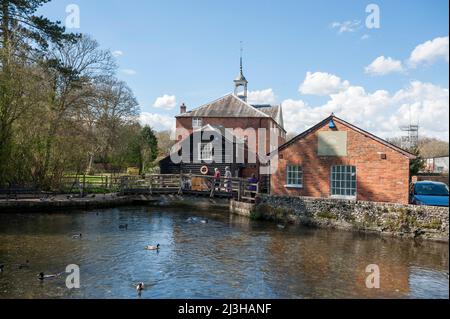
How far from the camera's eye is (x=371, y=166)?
18859mm

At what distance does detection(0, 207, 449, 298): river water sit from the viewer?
9.92 metres

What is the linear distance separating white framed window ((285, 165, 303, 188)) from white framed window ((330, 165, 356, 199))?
5.91 ft

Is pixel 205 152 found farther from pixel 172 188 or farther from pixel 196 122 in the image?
pixel 196 122

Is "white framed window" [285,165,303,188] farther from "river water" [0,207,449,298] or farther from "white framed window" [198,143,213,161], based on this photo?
"white framed window" [198,143,213,161]

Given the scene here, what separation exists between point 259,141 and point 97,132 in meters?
18.7

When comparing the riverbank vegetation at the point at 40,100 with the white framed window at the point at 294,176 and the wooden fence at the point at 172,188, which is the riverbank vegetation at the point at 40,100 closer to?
the wooden fence at the point at 172,188

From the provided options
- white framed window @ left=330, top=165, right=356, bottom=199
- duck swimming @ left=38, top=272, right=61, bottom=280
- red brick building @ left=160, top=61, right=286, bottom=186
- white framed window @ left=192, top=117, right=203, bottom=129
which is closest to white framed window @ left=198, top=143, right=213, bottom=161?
red brick building @ left=160, top=61, right=286, bottom=186

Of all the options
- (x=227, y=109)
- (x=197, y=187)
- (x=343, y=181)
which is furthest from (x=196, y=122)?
(x=343, y=181)

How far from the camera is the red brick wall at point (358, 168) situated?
60.0 feet

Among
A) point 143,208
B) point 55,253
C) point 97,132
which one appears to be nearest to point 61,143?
point 143,208

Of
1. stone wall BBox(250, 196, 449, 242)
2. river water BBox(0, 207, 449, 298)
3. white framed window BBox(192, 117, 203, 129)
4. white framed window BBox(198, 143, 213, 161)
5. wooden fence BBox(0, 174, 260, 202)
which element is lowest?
river water BBox(0, 207, 449, 298)

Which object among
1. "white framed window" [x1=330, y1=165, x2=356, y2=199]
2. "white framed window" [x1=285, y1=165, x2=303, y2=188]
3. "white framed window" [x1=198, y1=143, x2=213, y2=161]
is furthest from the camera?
"white framed window" [x1=198, y1=143, x2=213, y2=161]

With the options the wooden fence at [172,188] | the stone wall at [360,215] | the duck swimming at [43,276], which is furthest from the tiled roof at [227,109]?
the duck swimming at [43,276]

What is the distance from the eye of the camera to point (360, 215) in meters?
18.1
